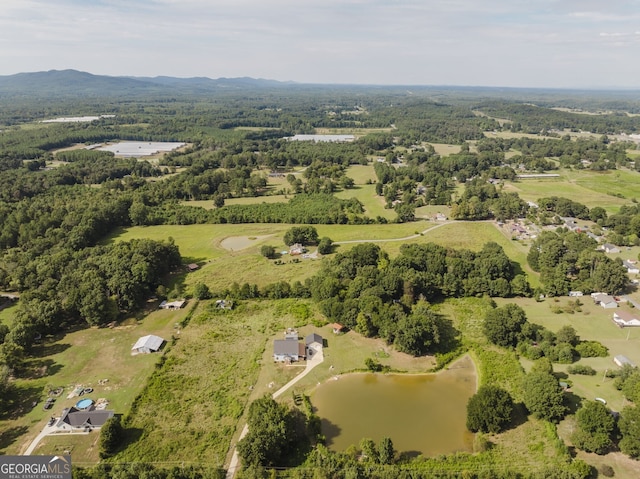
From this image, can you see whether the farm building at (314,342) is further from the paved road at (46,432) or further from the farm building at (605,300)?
the farm building at (605,300)

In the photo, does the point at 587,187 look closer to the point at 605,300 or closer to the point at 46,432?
the point at 605,300

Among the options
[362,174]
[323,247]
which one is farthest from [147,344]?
[362,174]

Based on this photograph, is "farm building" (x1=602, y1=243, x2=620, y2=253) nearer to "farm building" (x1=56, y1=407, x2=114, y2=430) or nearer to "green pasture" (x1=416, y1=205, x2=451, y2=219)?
"green pasture" (x1=416, y1=205, x2=451, y2=219)

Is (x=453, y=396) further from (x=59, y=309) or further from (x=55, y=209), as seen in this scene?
(x=55, y=209)

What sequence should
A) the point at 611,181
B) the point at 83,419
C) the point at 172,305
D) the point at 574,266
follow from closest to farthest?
1. the point at 83,419
2. the point at 172,305
3. the point at 574,266
4. the point at 611,181

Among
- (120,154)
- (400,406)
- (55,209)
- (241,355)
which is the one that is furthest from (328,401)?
(120,154)

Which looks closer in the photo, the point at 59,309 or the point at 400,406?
the point at 400,406
